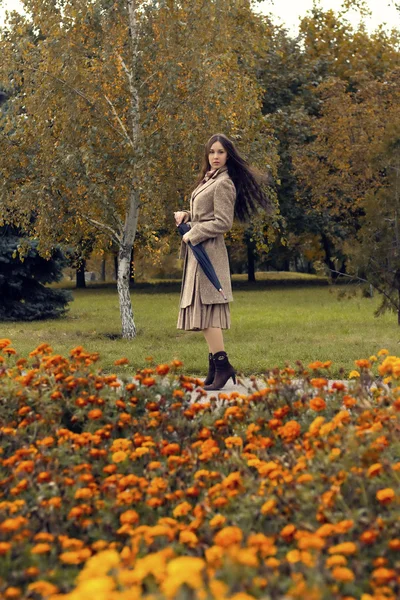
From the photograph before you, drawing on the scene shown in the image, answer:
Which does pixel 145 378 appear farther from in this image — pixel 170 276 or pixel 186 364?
pixel 170 276

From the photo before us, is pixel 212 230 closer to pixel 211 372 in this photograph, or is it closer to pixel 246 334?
pixel 211 372

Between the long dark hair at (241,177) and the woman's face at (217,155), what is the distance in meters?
0.03

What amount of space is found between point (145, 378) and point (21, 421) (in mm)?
707

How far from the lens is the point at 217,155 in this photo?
7617 millimetres

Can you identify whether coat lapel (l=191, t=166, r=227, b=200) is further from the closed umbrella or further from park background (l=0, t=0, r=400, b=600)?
park background (l=0, t=0, r=400, b=600)

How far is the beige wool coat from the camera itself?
7.56m

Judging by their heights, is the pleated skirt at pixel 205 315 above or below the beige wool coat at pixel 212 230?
below

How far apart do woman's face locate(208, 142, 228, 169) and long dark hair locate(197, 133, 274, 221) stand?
0.03 metres

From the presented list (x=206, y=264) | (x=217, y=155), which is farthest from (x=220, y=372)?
(x=217, y=155)

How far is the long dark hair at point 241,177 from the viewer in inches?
302

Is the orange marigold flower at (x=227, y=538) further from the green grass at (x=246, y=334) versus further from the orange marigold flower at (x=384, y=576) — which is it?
the green grass at (x=246, y=334)

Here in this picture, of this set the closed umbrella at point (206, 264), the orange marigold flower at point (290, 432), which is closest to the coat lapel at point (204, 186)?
the closed umbrella at point (206, 264)

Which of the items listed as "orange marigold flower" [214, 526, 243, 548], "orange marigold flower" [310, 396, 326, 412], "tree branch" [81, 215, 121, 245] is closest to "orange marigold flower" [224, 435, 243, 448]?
"orange marigold flower" [310, 396, 326, 412]

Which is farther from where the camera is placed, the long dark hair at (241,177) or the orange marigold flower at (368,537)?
the long dark hair at (241,177)
